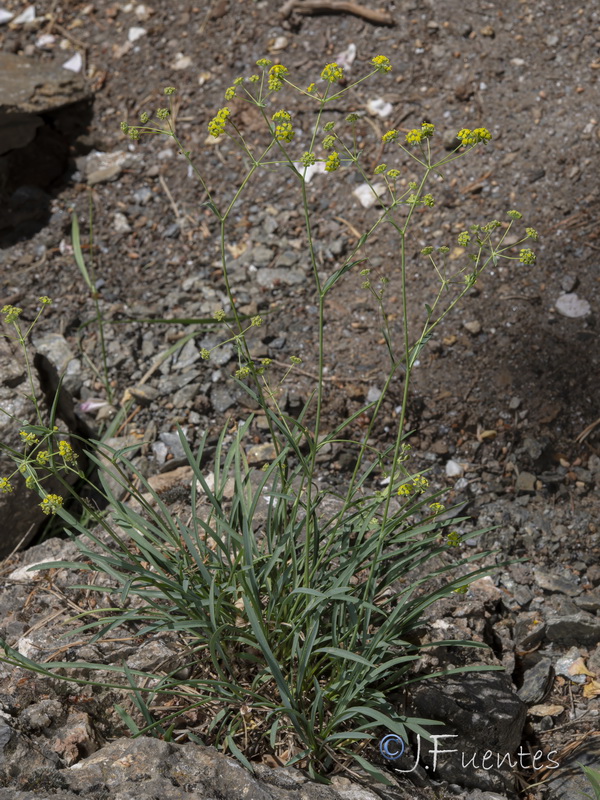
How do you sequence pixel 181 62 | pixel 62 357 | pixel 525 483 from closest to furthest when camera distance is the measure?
pixel 525 483
pixel 62 357
pixel 181 62

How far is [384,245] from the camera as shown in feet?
11.6

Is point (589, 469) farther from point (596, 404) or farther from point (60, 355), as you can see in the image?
point (60, 355)

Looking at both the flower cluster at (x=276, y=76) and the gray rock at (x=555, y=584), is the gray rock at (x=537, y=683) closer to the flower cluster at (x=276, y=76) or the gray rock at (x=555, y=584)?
the gray rock at (x=555, y=584)

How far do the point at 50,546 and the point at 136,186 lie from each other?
2280mm

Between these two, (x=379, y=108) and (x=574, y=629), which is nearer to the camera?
(x=574, y=629)

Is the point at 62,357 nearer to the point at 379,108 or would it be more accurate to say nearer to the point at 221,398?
the point at 221,398

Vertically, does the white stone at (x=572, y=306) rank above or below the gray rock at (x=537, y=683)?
above

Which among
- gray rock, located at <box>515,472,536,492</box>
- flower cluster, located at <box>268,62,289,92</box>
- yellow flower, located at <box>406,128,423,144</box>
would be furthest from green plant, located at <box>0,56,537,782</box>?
gray rock, located at <box>515,472,536,492</box>

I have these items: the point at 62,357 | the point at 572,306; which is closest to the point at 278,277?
the point at 62,357

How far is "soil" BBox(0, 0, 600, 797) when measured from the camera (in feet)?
9.51

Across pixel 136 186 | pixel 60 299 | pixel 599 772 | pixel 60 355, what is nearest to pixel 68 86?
pixel 136 186

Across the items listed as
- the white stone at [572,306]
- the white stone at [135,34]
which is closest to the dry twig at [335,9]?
the white stone at [135,34]

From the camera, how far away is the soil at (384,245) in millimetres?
2898

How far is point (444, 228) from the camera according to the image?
3.48 metres
